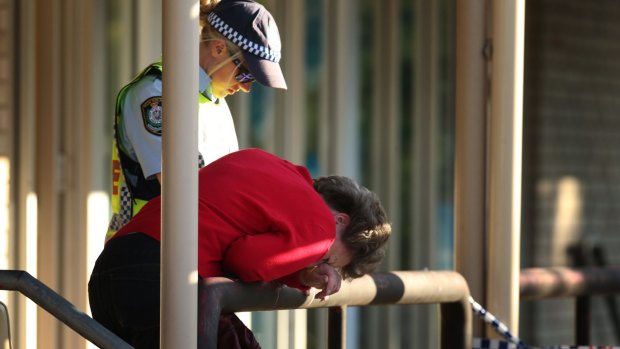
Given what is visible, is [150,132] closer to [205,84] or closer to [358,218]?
[205,84]

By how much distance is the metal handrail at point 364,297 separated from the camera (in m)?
2.62

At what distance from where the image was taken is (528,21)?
7.27m

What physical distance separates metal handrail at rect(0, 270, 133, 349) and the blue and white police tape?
5.06 ft

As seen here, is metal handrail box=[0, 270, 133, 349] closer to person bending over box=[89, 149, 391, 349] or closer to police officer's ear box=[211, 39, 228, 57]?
person bending over box=[89, 149, 391, 349]

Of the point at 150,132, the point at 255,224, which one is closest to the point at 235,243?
the point at 255,224

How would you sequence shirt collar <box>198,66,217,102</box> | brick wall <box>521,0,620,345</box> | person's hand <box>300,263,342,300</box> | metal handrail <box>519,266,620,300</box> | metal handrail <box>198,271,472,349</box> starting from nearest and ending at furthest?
metal handrail <box>198,271,472,349</box> → person's hand <box>300,263,342,300</box> → shirt collar <box>198,66,217,102</box> → metal handrail <box>519,266,620,300</box> → brick wall <box>521,0,620,345</box>

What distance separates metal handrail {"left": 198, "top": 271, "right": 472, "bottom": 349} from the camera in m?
2.62

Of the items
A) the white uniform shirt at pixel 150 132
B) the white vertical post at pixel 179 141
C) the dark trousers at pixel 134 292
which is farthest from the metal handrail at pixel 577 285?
the white vertical post at pixel 179 141

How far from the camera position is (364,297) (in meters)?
3.10

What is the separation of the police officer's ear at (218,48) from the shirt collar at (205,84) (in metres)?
0.07

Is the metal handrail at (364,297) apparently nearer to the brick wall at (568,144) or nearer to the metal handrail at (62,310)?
the metal handrail at (62,310)

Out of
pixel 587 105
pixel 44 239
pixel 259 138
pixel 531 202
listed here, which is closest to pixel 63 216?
pixel 44 239

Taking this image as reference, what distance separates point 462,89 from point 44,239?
6.90ft

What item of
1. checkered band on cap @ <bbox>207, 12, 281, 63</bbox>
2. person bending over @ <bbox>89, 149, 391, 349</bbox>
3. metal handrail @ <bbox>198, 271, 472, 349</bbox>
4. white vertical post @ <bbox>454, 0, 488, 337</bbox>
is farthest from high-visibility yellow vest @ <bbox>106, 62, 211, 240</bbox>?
white vertical post @ <bbox>454, 0, 488, 337</bbox>
